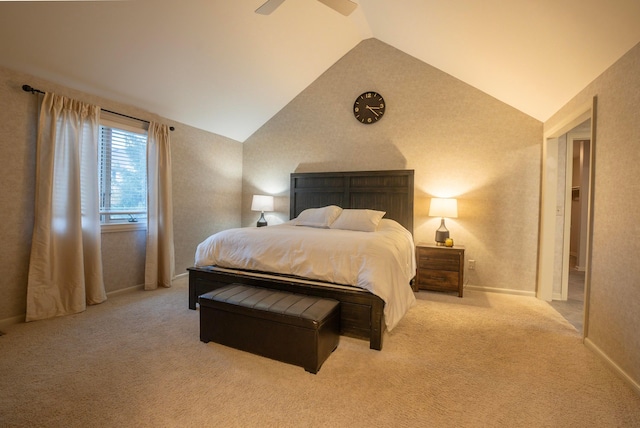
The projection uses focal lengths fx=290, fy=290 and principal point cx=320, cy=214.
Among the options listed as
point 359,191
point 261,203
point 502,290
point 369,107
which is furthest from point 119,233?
point 502,290

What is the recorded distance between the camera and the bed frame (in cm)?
226

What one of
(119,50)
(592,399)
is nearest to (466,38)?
(592,399)

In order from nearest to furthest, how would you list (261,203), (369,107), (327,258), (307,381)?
(307,381) → (327,258) → (369,107) → (261,203)

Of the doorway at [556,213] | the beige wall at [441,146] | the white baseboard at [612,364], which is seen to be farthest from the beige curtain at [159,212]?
the doorway at [556,213]

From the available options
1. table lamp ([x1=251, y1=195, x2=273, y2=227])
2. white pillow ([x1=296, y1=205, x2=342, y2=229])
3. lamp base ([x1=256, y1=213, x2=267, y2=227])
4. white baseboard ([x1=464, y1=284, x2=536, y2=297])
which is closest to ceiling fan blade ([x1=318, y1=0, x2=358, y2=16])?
white pillow ([x1=296, y1=205, x2=342, y2=229])

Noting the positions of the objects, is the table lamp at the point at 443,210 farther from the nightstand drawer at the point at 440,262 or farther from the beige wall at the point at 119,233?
the beige wall at the point at 119,233

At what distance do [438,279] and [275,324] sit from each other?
2.42 m

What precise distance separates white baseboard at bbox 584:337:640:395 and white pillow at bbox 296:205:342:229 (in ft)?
8.75

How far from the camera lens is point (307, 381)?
1.81 m

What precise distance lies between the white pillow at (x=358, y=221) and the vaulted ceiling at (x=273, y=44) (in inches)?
82.3

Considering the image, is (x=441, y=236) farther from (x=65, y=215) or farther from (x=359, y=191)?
(x=65, y=215)

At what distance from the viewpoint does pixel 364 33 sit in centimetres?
414

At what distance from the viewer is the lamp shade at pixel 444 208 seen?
3.66 meters

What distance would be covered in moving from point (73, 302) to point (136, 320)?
2.44ft
